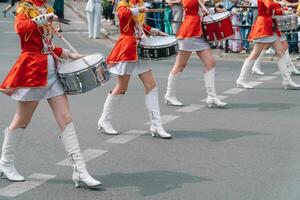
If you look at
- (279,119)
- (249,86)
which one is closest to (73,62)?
(279,119)

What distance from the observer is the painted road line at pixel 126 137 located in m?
7.50

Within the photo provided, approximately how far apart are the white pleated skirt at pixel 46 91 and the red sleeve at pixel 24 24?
35 cm

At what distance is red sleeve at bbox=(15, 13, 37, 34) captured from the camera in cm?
546

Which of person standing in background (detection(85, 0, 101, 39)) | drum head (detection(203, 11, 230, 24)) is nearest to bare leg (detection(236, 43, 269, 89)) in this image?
drum head (detection(203, 11, 230, 24))

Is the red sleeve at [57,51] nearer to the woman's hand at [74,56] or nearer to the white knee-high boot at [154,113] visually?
the woman's hand at [74,56]

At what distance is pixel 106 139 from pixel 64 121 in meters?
1.93

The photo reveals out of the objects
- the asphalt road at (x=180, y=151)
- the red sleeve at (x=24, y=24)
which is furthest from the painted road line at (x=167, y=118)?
the red sleeve at (x=24, y=24)

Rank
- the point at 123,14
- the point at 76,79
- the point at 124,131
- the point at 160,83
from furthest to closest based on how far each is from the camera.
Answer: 1. the point at 160,83
2. the point at 124,131
3. the point at 123,14
4. the point at 76,79

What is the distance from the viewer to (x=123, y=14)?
286 inches

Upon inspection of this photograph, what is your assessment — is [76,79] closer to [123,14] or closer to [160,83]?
[123,14]

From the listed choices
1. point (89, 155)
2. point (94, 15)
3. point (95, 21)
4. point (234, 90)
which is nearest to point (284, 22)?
point (234, 90)

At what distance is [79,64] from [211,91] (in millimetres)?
3919

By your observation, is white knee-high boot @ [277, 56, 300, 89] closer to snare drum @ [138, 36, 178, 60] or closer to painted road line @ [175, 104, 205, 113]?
painted road line @ [175, 104, 205, 113]

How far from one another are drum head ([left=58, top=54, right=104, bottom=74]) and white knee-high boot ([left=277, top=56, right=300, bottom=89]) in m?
5.53
